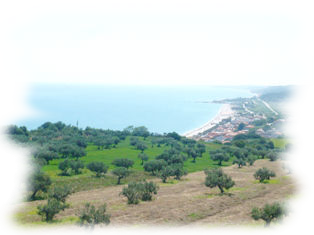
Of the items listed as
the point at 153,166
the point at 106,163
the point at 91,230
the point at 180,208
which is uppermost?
the point at 91,230

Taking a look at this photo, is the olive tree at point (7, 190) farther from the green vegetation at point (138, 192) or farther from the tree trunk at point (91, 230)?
the tree trunk at point (91, 230)

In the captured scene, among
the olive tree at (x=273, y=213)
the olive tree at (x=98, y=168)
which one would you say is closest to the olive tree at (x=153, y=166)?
the olive tree at (x=98, y=168)

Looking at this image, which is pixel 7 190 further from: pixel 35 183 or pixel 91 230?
pixel 91 230

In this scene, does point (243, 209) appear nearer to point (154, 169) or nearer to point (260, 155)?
point (154, 169)

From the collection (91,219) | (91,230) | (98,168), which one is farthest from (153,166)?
(91,219)

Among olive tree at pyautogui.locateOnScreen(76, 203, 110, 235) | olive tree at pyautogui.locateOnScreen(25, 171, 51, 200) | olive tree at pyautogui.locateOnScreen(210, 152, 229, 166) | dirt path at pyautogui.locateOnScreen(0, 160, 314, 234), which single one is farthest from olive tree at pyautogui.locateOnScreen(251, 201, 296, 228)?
olive tree at pyautogui.locateOnScreen(210, 152, 229, 166)

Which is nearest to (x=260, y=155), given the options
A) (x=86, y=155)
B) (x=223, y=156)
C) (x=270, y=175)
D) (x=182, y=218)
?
(x=223, y=156)

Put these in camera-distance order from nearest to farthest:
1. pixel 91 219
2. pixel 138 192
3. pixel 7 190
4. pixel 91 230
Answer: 1. pixel 91 219
2. pixel 91 230
3. pixel 138 192
4. pixel 7 190

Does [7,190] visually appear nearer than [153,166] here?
Yes

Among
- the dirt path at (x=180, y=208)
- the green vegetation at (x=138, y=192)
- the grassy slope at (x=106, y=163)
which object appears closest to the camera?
the dirt path at (x=180, y=208)
